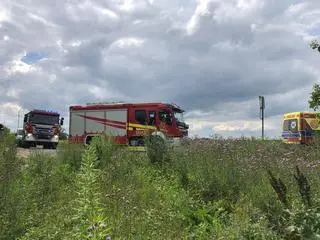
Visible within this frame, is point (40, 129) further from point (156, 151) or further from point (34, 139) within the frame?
point (156, 151)

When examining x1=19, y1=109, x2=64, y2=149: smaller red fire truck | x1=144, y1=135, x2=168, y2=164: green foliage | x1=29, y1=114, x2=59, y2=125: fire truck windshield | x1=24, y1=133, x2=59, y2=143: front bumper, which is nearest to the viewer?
x1=144, y1=135, x2=168, y2=164: green foliage

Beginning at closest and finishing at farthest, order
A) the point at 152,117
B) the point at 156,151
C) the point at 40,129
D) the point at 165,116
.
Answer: the point at 156,151 < the point at 165,116 < the point at 152,117 < the point at 40,129

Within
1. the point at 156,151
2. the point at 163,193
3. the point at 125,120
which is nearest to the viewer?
the point at 163,193

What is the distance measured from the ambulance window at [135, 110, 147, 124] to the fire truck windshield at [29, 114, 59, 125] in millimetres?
8112

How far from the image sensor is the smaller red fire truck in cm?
4012

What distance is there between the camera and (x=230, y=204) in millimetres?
9867

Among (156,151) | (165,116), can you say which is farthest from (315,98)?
(165,116)

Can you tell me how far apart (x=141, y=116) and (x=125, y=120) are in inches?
55.1

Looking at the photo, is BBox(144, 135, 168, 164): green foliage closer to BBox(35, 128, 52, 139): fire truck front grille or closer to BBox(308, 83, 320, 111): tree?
BBox(308, 83, 320, 111): tree

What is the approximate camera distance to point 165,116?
34594 mm

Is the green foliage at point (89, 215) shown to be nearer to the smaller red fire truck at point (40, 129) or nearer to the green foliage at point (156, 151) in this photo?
the green foliage at point (156, 151)

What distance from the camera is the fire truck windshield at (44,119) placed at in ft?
133

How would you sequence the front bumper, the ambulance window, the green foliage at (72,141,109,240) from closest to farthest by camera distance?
the green foliage at (72,141,109,240), the ambulance window, the front bumper

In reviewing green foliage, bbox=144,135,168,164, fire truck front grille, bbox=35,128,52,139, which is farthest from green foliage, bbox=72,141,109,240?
fire truck front grille, bbox=35,128,52,139
